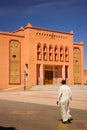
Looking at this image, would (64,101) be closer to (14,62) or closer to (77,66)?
(14,62)

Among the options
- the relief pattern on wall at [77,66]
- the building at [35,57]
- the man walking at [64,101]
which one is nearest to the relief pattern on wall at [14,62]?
the building at [35,57]

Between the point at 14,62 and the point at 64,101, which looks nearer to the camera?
the point at 64,101

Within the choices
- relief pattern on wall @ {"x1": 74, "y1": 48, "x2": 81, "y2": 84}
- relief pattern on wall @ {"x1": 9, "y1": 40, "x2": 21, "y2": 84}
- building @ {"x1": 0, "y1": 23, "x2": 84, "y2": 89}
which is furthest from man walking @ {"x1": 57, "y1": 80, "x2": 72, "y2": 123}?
relief pattern on wall @ {"x1": 74, "y1": 48, "x2": 81, "y2": 84}

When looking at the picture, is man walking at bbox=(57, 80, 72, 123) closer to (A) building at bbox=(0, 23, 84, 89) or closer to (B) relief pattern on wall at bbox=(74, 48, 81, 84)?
(A) building at bbox=(0, 23, 84, 89)

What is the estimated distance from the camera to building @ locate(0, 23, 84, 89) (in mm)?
49344

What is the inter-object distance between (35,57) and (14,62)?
3282 millimetres

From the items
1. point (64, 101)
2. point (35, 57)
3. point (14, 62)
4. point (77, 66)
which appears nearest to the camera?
point (64, 101)

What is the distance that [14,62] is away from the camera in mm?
50594

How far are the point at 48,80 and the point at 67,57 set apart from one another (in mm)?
5341

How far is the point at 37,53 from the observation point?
2056 inches

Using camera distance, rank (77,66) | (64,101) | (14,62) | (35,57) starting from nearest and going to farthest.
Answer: (64,101) < (14,62) < (35,57) < (77,66)

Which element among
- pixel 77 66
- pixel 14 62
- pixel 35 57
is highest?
pixel 35 57

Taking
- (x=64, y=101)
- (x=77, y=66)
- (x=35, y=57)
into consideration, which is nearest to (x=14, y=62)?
(x=35, y=57)

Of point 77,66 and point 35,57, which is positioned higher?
point 35,57
